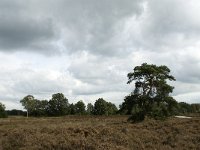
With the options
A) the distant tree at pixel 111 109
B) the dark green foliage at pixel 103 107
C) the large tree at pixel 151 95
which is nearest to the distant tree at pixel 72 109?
the dark green foliage at pixel 103 107

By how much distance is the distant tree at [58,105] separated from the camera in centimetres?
13850

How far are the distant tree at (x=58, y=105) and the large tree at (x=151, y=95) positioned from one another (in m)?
94.9

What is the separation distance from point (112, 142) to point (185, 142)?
3.09 metres

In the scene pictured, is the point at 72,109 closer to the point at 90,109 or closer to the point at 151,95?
the point at 90,109

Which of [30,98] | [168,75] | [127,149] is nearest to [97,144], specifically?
[127,149]

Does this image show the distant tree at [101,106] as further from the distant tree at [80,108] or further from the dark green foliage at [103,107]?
the distant tree at [80,108]

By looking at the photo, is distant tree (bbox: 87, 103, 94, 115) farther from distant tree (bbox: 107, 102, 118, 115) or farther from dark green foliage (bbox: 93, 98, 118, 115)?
distant tree (bbox: 107, 102, 118, 115)

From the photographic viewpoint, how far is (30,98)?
158250 mm

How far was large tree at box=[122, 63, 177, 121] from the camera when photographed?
143 feet

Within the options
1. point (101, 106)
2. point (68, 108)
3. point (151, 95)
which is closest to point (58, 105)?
point (68, 108)

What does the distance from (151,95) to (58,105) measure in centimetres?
9788

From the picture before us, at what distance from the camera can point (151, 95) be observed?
44.2 meters

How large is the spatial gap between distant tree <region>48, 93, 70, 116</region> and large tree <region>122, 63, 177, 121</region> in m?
94.9

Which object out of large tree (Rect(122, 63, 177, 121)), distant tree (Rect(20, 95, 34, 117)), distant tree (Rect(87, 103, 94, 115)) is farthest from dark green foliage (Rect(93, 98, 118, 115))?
large tree (Rect(122, 63, 177, 121))
